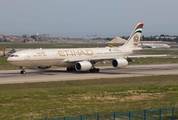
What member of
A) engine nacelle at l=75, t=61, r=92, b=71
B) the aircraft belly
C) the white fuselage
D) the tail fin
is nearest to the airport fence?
the aircraft belly

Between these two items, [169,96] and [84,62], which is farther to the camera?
[84,62]

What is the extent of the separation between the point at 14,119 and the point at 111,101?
33.3 feet

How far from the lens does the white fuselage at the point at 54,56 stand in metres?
51.4

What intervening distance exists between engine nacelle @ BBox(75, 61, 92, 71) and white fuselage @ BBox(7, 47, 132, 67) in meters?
1.74

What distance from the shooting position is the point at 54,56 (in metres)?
54.2

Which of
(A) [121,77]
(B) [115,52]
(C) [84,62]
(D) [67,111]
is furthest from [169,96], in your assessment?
(B) [115,52]

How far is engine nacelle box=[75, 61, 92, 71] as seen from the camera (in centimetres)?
5388

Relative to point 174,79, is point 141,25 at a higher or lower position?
higher

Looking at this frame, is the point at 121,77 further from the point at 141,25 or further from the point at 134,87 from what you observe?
the point at 141,25

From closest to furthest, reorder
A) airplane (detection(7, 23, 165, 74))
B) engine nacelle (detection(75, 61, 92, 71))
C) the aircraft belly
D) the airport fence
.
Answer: the airport fence
the aircraft belly
airplane (detection(7, 23, 165, 74))
engine nacelle (detection(75, 61, 92, 71))

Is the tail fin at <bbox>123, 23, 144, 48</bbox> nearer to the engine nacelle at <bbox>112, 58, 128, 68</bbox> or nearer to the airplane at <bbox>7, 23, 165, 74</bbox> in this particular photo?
the airplane at <bbox>7, 23, 165, 74</bbox>

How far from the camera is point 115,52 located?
2434 inches

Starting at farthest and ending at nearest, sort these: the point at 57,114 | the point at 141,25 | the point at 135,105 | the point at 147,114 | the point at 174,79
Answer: the point at 141,25 < the point at 174,79 < the point at 135,105 < the point at 57,114 < the point at 147,114

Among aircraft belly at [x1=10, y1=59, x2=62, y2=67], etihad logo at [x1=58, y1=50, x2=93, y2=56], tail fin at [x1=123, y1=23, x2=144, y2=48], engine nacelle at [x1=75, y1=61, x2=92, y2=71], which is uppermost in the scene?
tail fin at [x1=123, y1=23, x2=144, y2=48]
